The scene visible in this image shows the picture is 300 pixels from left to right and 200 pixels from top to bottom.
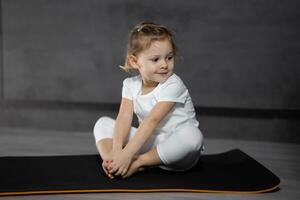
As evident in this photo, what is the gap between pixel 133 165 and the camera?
1.41 meters

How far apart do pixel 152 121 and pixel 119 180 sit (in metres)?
0.20

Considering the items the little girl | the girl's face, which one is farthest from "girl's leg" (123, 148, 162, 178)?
the girl's face

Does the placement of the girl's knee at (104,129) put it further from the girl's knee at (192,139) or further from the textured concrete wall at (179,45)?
the textured concrete wall at (179,45)

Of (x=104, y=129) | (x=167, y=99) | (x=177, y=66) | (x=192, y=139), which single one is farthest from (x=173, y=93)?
(x=177, y=66)

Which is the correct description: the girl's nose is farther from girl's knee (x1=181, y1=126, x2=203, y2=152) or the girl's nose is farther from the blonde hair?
girl's knee (x1=181, y1=126, x2=203, y2=152)

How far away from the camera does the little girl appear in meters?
1.42

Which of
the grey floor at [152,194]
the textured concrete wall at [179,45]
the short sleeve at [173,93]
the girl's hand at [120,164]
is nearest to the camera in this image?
the grey floor at [152,194]

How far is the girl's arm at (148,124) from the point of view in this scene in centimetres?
141

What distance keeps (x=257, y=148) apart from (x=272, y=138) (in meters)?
0.17

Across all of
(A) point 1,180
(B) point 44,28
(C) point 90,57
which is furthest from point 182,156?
(B) point 44,28

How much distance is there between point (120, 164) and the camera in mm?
1370

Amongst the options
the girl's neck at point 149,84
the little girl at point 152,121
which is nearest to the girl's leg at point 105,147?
the little girl at point 152,121

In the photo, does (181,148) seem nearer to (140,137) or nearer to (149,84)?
(140,137)

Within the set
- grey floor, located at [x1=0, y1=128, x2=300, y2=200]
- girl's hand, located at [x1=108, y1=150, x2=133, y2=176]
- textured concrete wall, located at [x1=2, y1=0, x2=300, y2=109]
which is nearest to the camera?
grey floor, located at [x1=0, y1=128, x2=300, y2=200]
